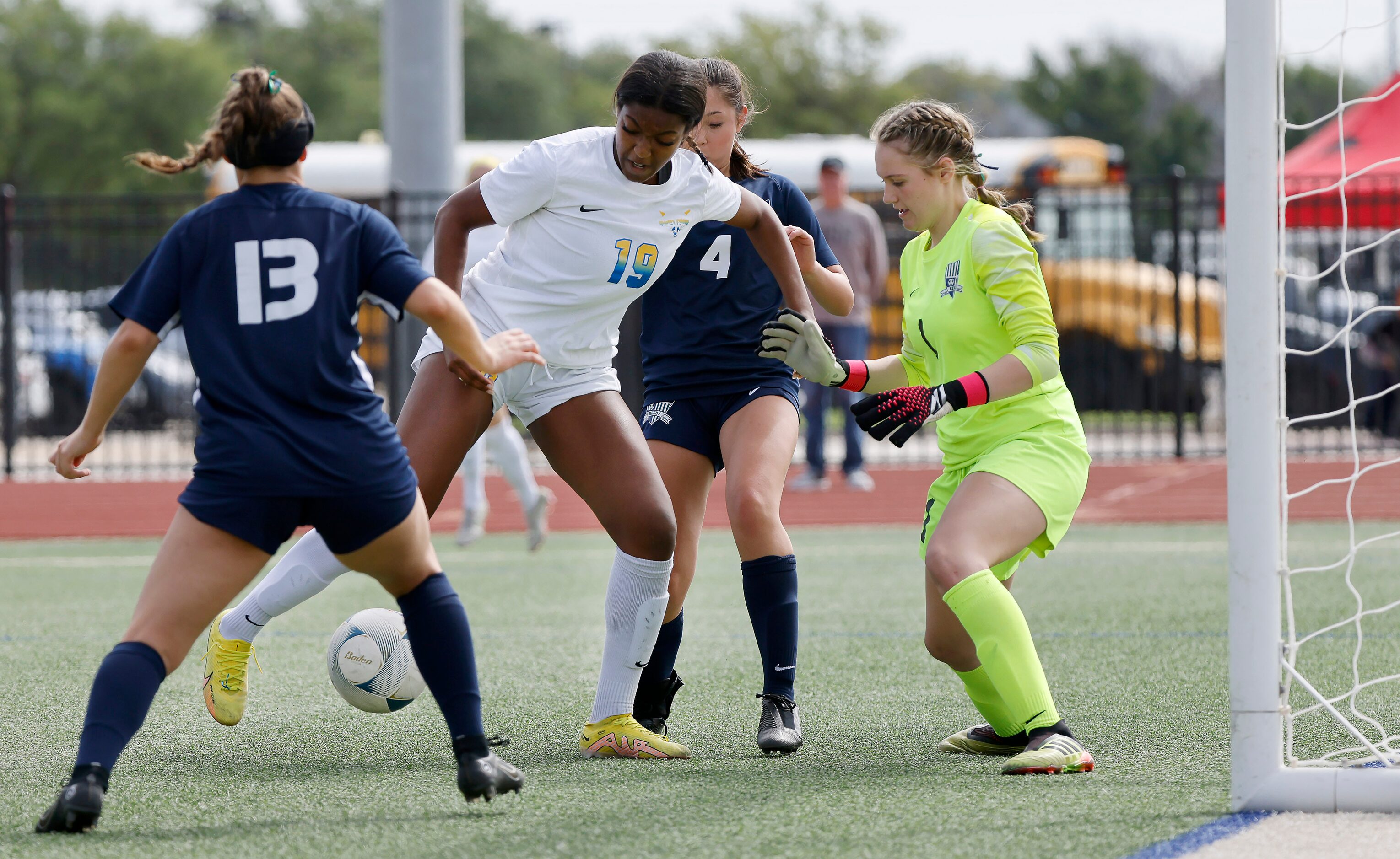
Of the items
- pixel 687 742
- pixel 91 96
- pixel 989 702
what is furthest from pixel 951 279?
pixel 91 96

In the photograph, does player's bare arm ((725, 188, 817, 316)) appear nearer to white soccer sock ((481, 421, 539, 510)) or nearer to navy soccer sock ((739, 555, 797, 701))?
navy soccer sock ((739, 555, 797, 701))

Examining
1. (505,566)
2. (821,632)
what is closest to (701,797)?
(821,632)

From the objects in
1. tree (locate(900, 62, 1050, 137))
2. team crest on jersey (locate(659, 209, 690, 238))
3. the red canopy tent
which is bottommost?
team crest on jersey (locate(659, 209, 690, 238))

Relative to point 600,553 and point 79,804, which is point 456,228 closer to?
point 79,804

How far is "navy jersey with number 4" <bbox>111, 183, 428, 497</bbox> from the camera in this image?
3.02m

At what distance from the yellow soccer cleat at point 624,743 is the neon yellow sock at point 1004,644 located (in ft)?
2.80

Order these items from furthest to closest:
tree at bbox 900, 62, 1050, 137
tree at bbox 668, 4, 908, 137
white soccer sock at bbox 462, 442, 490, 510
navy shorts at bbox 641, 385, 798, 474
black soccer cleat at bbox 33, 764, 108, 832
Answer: tree at bbox 900, 62, 1050, 137 < tree at bbox 668, 4, 908, 137 < white soccer sock at bbox 462, 442, 490, 510 < navy shorts at bbox 641, 385, 798, 474 < black soccer cleat at bbox 33, 764, 108, 832

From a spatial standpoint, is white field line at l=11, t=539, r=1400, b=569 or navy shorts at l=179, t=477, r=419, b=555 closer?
navy shorts at l=179, t=477, r=419, b=555

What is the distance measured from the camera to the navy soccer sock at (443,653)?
10.6ft

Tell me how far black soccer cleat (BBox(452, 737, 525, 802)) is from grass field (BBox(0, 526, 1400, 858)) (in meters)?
0.07

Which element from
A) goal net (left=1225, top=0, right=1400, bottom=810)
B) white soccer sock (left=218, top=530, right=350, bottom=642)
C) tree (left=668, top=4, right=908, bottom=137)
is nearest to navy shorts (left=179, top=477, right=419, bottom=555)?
white soccer sock (left=218, top=530, right=350, bottom=642)

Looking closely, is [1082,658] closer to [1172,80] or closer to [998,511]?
[998,511]

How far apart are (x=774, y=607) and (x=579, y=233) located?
1187 mm

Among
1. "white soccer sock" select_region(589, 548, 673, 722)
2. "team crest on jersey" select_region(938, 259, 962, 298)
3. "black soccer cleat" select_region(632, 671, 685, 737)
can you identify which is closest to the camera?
"team crest on jersey" select_region(938, 259, 962, 298)
